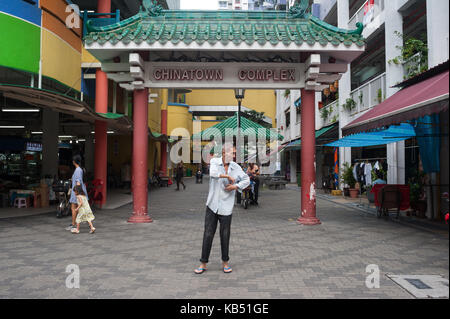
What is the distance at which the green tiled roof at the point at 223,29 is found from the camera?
894 cm

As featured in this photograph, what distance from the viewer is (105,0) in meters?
12.8

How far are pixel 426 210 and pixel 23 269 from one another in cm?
1070

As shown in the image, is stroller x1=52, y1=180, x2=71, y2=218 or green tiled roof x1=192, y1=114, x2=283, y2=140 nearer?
stroller x1=52, y1=180, x2=71, y2=218

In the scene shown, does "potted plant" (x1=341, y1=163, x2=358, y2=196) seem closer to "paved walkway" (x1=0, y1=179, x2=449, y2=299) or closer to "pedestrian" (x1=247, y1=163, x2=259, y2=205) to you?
"pedestrian" (x1=247, y1=163, x2=259, y2=205)

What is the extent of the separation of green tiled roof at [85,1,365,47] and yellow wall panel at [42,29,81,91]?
2092mm

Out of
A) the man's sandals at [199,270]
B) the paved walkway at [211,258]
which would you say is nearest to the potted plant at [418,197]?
the paved walkway at [211,258]

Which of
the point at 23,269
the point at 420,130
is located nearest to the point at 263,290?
the point at 23,269

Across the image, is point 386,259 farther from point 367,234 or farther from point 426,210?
point 426,210

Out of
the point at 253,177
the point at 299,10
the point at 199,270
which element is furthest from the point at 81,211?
the point at 299,10

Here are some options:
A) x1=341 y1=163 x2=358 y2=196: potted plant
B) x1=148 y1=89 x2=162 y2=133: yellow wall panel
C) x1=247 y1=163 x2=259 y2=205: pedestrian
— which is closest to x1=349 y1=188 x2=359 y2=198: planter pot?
x1=341 y1=163 x2=358 y2=196: potted plant

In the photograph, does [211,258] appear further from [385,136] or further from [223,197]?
[385,136]

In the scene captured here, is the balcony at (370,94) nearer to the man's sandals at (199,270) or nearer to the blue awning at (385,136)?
the blue awning at (385,136)

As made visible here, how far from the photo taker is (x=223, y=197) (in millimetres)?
5191

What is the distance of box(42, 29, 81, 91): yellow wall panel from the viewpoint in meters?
10.6
